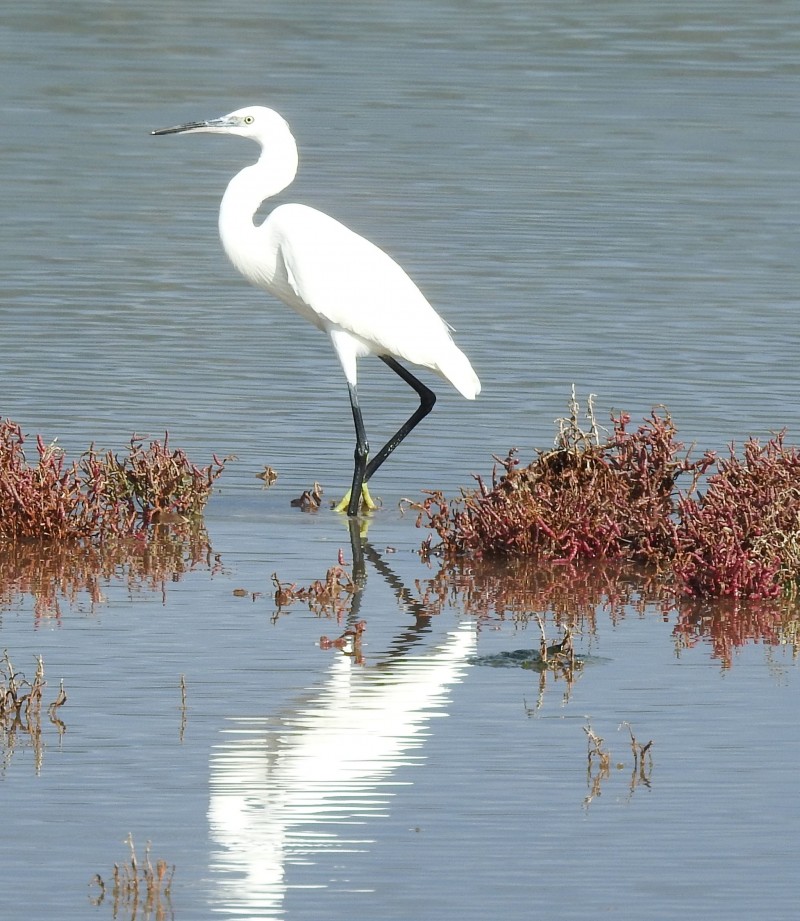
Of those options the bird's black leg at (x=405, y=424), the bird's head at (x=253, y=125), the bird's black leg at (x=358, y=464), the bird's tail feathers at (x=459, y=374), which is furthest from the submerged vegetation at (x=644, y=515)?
the bird's head at (x=253, y=125)

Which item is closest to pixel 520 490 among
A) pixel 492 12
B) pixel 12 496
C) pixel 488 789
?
pixel 12 496

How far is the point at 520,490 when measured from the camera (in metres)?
8.89

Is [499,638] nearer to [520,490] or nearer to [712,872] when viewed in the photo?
[520,490]

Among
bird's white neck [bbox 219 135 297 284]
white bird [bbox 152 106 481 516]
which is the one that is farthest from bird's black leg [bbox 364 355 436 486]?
bird's white neck [bbox 219 135 297 284]

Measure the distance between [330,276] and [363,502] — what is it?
107 centimetres

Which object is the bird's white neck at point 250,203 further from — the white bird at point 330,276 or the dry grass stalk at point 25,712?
the dry grass stalk at point 25,712

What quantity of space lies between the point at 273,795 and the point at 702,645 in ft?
7.31

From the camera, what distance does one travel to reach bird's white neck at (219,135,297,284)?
412 inches

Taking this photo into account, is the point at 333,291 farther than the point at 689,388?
No

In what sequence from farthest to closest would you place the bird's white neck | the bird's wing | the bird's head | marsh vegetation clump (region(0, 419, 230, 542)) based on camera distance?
the bird's head
the bird's white neck
the bird's wing
marsh vegetation clump (region(0, 419, 230, 542))

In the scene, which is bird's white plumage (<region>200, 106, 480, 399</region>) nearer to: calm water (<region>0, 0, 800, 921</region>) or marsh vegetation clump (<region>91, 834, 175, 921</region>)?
calm water (<region>0, 0, 800, 921</region>)

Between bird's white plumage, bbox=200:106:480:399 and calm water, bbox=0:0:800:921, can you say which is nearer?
calm water, bbox=0:0:800:921

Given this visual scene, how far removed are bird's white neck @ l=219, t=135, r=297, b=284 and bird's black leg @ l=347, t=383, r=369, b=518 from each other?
76 centimetres

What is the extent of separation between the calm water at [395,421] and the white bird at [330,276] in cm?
59
